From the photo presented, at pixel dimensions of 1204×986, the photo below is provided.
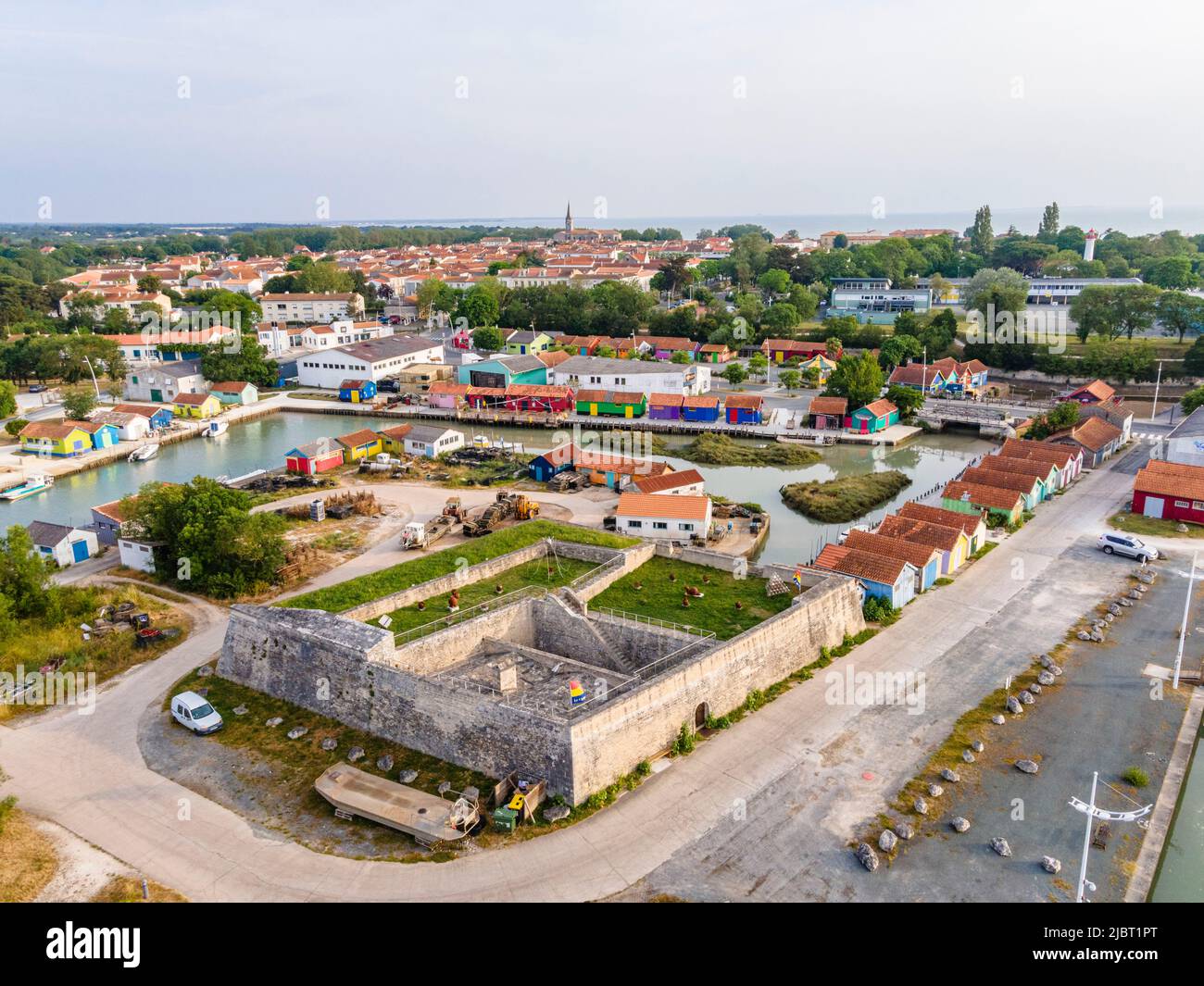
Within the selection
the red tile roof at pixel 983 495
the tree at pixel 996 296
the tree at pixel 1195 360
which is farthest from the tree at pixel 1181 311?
the red tile roof at pixel 983 495

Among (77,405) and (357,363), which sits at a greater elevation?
(357,363)

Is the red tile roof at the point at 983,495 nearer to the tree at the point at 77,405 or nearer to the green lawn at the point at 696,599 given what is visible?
the green lawn at the point at 696,599

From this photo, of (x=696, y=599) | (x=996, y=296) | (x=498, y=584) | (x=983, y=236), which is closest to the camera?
(x=696, y=599)

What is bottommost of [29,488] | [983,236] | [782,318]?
[29,488]

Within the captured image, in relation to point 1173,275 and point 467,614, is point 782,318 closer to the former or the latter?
point 1173,275

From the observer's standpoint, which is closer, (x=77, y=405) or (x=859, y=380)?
(x=77, y=405)

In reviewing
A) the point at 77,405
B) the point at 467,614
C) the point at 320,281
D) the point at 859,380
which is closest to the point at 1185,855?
the point at 467,614

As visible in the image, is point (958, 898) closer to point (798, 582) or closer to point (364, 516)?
point (798, 582)
